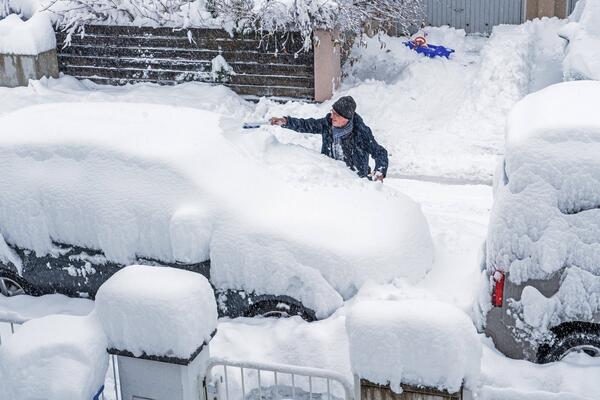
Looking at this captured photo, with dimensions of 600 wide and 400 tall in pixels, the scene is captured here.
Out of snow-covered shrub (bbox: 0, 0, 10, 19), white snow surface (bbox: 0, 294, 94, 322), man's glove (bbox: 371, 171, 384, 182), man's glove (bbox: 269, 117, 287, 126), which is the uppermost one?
snow-covered shrub (bbox: 0, 0, 10, 19)

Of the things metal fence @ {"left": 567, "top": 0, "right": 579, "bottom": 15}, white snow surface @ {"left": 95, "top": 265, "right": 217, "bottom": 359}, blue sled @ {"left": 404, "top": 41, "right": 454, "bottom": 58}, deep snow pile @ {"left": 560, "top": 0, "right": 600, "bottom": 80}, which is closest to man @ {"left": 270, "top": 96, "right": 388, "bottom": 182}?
white snow surface @ {"left": 95, "top": 265, "right": 217, "bottom": 359}

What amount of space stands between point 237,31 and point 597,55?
5982 mm

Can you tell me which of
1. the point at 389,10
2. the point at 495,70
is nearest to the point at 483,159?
the point at 495,70

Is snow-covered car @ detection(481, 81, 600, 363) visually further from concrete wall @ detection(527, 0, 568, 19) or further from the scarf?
concrete wall @ detection(527, 0, 568, 19)

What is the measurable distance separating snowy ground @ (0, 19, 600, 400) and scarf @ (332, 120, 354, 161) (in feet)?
3.75

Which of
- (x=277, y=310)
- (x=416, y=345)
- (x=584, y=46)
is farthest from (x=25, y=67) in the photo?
(x=416, y=345)

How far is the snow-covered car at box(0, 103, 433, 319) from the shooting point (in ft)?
21.3

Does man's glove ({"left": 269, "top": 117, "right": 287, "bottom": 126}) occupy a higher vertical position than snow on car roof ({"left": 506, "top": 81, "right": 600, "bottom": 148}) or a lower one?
lower

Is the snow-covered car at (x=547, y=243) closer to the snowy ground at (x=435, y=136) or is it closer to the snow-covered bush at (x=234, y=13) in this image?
the snowy ground at (x=435, y=136)

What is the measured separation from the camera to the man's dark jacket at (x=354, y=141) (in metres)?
8.58

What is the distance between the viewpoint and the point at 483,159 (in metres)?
12.4

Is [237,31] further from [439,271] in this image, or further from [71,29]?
[439,271]

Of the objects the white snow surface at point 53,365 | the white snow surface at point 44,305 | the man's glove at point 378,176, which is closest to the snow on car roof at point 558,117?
the man's glove at point 378,176

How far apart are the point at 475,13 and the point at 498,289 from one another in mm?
14437
